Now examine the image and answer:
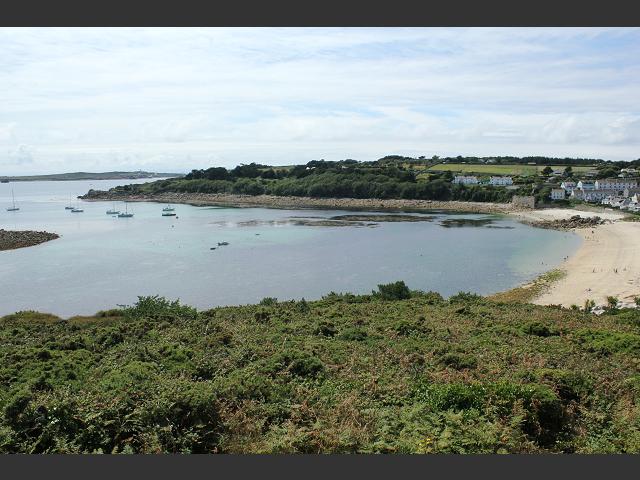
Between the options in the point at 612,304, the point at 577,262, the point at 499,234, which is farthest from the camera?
the point at 499,234

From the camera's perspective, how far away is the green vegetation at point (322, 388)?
6.90 meters

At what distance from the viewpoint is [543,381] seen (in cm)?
888

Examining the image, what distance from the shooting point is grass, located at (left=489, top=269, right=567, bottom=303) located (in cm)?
2736

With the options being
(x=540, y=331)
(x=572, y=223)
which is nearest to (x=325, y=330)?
(x=540, y=331)

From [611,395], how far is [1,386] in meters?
10.2

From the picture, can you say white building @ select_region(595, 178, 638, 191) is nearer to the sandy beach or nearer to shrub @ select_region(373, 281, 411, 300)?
the sandy beach

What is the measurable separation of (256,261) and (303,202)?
205 feet

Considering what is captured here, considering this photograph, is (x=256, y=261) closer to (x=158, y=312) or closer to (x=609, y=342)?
(x=158, y=312)

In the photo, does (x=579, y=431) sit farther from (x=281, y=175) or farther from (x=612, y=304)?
(x=281, y=175)

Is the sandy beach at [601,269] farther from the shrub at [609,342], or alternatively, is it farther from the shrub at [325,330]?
the shrub at [325,330]

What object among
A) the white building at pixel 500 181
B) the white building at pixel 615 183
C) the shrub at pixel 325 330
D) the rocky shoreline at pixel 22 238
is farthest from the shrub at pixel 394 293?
the white building at pixel 500 181

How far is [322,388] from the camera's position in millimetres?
9078

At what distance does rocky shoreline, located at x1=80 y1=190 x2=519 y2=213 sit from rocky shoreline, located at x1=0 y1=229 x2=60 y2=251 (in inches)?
1819

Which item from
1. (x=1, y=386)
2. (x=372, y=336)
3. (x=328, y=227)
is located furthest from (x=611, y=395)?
(x=328, y=227)
